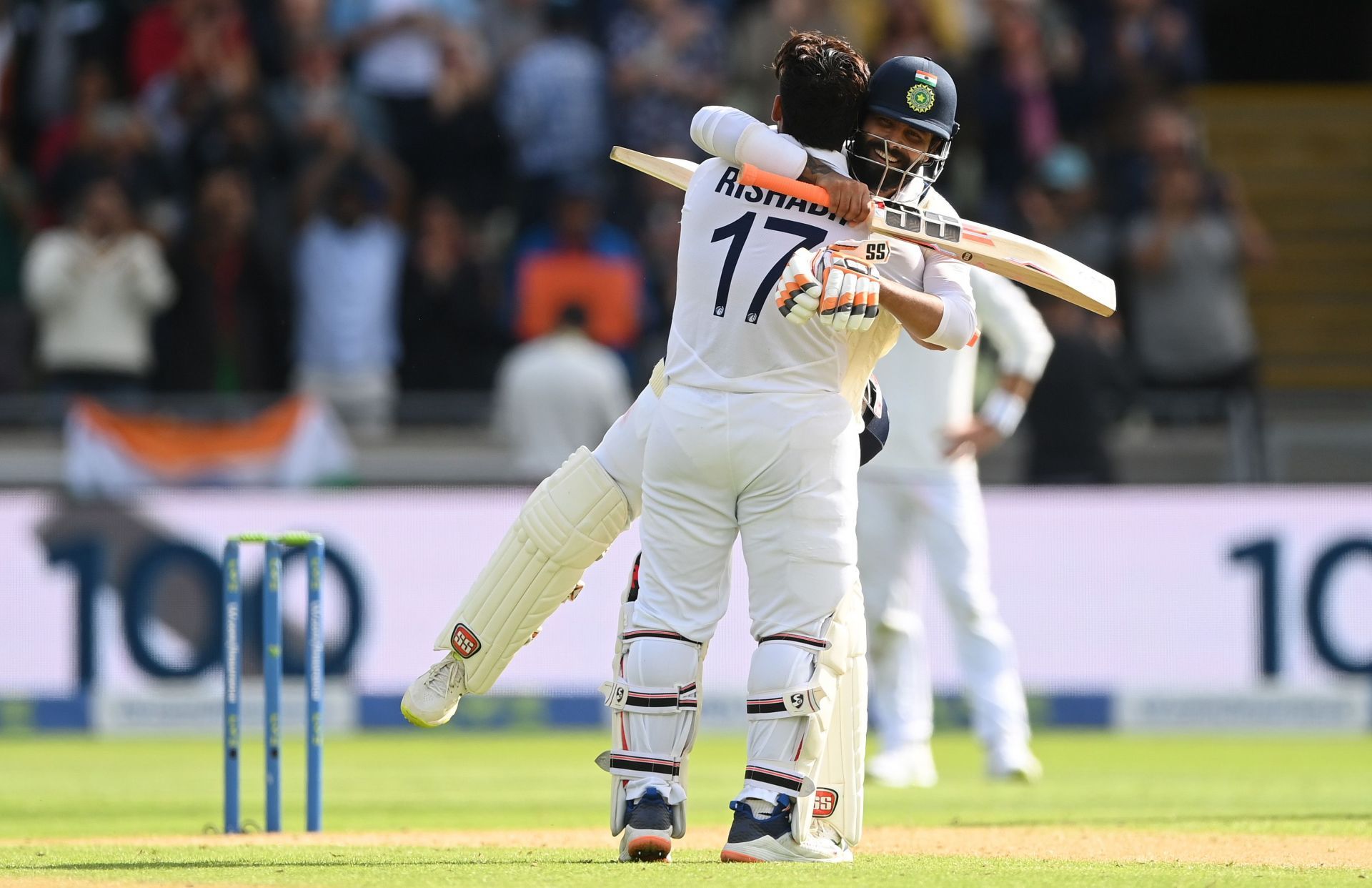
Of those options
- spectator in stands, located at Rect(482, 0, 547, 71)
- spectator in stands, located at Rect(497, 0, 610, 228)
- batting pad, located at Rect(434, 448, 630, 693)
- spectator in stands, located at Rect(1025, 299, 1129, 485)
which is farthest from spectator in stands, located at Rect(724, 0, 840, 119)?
batting pad, located at Rect(434, 448, 630, 693)

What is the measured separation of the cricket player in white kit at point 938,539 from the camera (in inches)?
341

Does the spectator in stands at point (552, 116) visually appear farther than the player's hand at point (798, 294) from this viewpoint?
Yes

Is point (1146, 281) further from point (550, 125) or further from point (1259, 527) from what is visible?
point (550, 125)

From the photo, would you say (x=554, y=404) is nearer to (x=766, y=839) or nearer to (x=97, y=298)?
(x=97, y=298)

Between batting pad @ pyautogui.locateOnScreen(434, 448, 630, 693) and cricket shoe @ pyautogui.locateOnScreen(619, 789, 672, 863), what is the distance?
2.32 feet

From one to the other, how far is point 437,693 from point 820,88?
1.89 meters

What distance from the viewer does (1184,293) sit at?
13.5 m

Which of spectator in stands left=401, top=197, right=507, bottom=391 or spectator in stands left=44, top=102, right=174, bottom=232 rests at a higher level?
spectator in stands left=44, top=102, right=174, bottom=232

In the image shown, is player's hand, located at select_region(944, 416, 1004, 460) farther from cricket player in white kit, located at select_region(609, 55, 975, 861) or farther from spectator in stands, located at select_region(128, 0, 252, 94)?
spectator in stands, located at select_region(128, 0, 252, 94)

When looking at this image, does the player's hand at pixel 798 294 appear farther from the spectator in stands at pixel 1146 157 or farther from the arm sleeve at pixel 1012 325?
the spectator in stands at pixel 1146 157

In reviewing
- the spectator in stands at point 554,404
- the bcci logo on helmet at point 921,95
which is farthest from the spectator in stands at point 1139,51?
the bcci logo on helmet at point 921,95

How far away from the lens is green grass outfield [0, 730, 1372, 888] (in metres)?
5.29

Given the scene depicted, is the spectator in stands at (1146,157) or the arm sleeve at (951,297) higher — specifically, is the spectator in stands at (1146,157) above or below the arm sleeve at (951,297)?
above

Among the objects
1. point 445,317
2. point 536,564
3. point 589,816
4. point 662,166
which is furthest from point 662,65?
point 536,564
